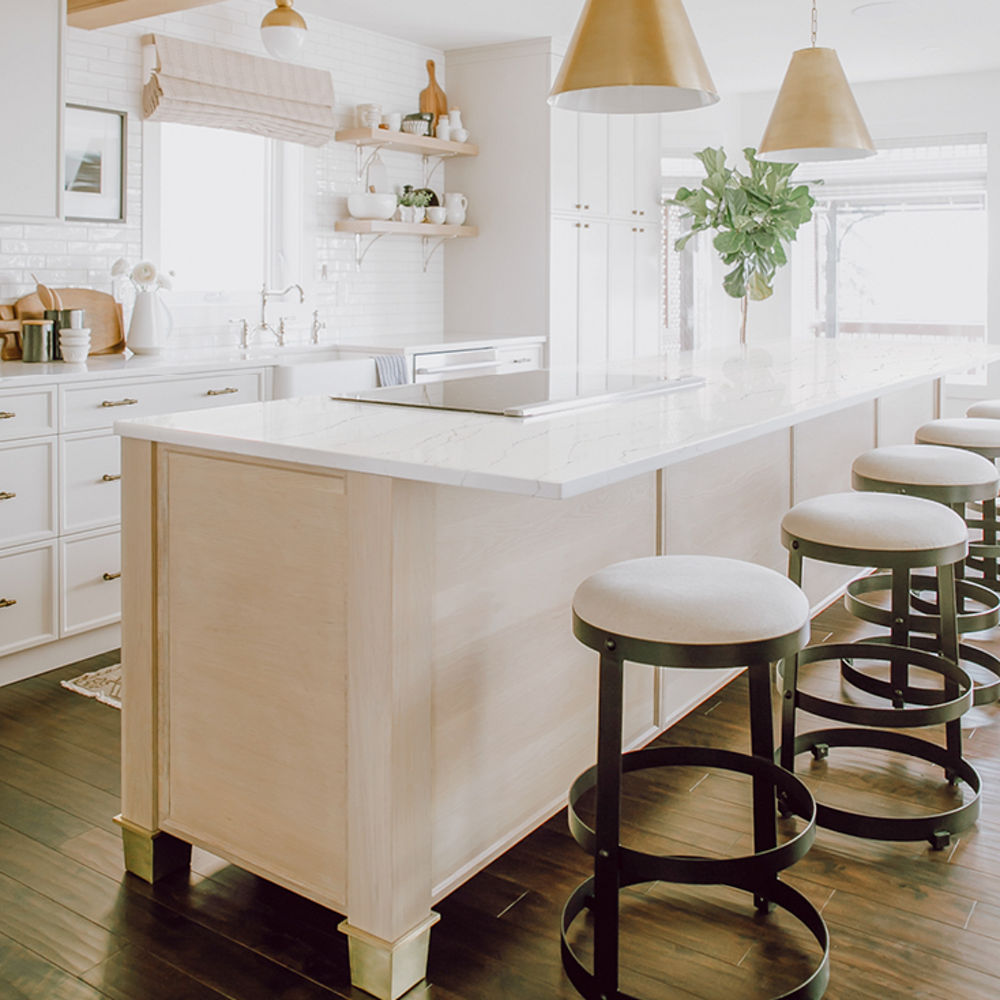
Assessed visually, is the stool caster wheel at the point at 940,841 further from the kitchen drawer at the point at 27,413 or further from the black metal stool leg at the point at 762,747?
the kitchen drawer at the point at 27,413

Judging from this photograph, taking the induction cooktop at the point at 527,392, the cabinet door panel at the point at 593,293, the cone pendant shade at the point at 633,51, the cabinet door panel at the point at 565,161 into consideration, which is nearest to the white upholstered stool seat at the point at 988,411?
the induction cooktop at the point at 527,392

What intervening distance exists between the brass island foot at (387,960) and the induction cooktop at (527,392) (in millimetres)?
1067

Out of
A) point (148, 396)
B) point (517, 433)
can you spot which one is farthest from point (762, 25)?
point (517, 433)

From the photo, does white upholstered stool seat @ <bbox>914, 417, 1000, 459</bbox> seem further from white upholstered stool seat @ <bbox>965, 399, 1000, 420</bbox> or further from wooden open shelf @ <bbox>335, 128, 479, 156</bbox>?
wooden open shelf @ <bbox>335, 128, 479, 156</bbox>

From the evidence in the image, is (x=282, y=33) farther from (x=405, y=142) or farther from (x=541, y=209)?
(x=541, y=209)

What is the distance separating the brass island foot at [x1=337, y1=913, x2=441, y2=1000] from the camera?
190 cm

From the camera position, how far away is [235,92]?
4980 millimetres

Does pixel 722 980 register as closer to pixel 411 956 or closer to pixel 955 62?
pixel 411 956

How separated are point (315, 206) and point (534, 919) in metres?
4.32

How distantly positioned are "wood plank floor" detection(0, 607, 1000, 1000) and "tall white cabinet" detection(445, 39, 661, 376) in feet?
12.5

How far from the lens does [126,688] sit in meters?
2.31

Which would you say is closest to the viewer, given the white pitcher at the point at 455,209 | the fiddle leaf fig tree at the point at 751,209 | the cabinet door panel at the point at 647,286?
the white pitcher at the point at 455,209

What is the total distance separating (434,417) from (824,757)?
142cm

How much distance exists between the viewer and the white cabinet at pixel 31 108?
3.70 m
